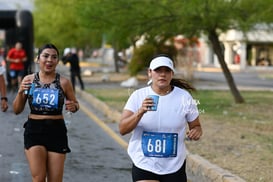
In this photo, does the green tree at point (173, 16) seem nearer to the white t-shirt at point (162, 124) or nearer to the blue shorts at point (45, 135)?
the blue shorts at point (45, 135)

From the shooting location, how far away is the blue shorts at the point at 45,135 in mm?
5793

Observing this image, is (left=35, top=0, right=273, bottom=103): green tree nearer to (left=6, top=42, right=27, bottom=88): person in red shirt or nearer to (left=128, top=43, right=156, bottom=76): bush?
(left=6, top=42, right=27, bottom=88): person in red shirt

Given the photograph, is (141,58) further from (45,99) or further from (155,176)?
(155,176)

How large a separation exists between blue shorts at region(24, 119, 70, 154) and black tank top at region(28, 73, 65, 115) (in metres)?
0.09

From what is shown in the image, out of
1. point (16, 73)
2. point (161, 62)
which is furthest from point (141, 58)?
point (161, 62)

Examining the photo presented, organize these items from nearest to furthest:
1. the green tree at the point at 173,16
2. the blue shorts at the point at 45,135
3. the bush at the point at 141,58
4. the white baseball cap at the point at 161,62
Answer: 1. the white baseball cap at the point at 161,62
2. the blue shorts at the point at 45,135
3. the green tree at the point at 173,16
4. the bush at the point at 141,58

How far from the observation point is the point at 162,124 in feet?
16.5

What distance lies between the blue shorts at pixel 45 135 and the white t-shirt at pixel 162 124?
0.97 m

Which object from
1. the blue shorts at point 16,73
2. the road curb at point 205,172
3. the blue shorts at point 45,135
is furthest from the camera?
the blue shorts at point 16,73

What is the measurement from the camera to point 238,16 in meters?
16.8

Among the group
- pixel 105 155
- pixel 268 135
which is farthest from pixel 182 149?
pixel 268 135

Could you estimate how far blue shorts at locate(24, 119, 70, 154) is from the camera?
19.0 feet

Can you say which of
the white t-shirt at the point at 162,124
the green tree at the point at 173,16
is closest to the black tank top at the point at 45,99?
the white t-shirt at the point at 162,124

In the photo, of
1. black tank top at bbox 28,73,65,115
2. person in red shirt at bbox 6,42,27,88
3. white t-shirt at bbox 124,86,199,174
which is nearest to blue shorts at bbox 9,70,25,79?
person in red shirt at bbox 6,42,27,88
